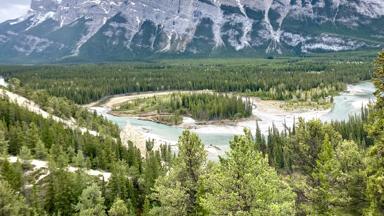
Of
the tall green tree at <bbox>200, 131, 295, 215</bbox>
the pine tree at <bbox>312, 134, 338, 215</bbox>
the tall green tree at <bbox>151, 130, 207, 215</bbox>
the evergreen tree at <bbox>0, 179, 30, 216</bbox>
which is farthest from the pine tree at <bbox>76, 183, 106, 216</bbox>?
the tall green tree at <bbox>200, 131, 295, 215</bbox>

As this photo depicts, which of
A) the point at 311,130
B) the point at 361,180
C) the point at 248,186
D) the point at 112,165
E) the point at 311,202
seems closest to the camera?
the point at 248,186

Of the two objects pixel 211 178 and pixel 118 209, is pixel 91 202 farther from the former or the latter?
pixel 211 178

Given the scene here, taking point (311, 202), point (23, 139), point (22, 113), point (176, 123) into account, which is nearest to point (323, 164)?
point (311, 202)

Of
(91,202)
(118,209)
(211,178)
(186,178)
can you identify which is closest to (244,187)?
(211,178)

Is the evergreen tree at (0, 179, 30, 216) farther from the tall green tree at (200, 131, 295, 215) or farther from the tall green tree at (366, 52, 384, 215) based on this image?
the tall green tree at (366, 52, 384, 215)

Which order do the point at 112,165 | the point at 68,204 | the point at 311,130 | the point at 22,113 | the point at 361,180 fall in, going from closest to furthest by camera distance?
1. the point at 361,180
2. the point at 311,130
3. the point at 68,204
4. the point at 112,165
5. the point at 22,113

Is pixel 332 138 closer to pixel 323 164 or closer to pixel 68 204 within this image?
pixel 323 164
